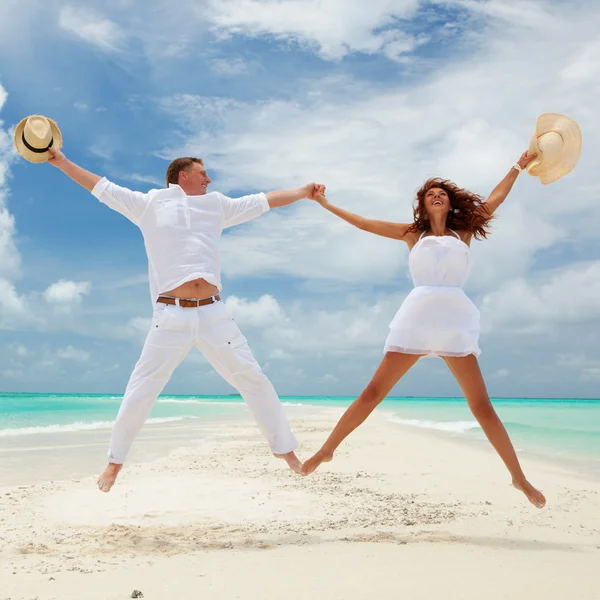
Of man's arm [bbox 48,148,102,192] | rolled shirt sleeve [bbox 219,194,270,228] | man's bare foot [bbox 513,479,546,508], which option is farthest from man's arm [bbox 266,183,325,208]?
man's bare foot [bbox 513,479,546,508]

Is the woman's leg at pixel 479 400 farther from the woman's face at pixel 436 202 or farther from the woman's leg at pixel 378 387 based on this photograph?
the woman's face at pixel 436 202

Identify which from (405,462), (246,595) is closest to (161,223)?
(246,595)

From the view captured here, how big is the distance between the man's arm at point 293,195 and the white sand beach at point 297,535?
327cm

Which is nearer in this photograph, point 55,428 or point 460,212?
point 460,212

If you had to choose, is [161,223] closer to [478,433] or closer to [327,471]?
[327,471]

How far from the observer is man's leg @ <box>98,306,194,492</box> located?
228 inches

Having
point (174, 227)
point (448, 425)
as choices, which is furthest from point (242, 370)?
point (448, 425)

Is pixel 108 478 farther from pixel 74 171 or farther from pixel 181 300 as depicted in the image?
pixel 74 171

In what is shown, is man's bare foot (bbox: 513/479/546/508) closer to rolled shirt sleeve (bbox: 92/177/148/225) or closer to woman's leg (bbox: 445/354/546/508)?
woman's leg (bbox: 445/354/546/508)

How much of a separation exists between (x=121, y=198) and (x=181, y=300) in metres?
1.12

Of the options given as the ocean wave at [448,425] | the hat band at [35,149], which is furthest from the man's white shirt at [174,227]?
the ocean wave at [448,425]

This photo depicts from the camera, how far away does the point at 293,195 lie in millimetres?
6762

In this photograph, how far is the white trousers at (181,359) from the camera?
19.0 ft

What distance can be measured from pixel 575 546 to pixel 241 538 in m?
3.12
